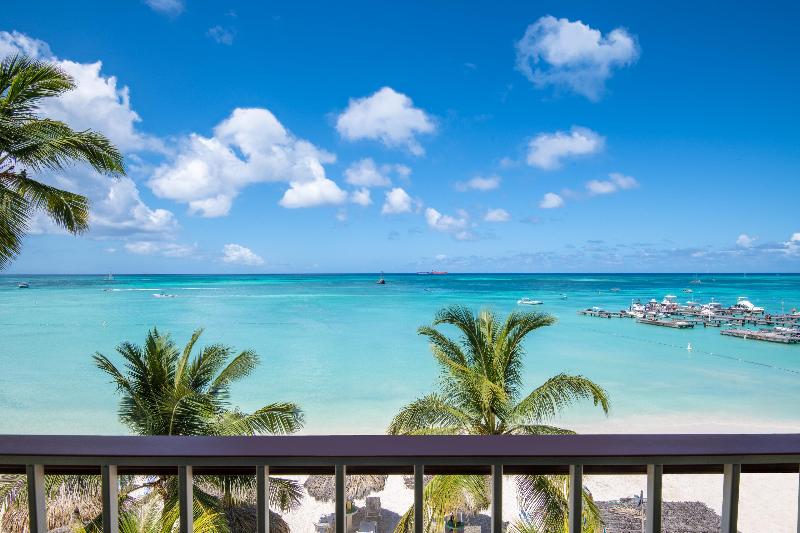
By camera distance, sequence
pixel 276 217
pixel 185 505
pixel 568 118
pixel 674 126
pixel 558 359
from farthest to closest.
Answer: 1. pixel 276 217
2. pixel 568 118
3. pixel 674 126
4. pixel 558 359
5. pixel 185 505

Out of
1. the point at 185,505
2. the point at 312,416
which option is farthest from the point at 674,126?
the point at 185,505

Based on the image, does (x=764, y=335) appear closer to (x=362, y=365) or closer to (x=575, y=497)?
(x=362, y=365)

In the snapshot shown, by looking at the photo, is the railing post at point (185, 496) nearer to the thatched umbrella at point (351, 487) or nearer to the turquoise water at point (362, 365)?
the thatched umbrella at point (351, 487)

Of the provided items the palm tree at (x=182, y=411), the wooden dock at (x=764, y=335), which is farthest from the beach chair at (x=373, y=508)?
the wooden dock at (x=764, y=335)

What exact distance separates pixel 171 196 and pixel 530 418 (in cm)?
7652

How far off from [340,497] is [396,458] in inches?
7.5

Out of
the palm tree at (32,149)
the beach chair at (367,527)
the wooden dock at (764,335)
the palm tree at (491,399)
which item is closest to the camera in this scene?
the palm tree at (491,399)

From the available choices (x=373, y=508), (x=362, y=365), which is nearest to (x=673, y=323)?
(x=362, y=365)

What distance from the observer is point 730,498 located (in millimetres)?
1015

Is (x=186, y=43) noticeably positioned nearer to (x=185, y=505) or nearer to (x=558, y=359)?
(x=558, y=359)

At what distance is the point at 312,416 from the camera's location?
1897 centimetres

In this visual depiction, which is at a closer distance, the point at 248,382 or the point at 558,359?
the point at 248,382

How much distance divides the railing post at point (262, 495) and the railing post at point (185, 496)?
149mm

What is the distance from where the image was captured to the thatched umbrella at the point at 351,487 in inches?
379
